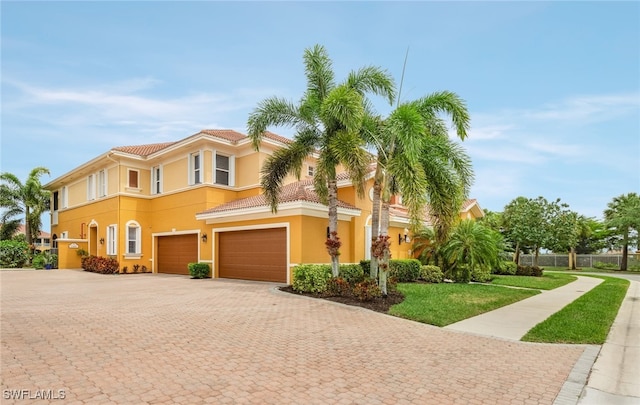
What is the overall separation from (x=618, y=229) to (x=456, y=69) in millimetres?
35128

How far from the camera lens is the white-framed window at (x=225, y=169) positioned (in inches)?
833

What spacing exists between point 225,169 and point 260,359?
1664 cm

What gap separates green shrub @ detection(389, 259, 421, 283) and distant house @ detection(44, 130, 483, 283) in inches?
73.1

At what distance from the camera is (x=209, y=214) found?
18.8 meters

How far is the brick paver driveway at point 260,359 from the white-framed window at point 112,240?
45.6 ft

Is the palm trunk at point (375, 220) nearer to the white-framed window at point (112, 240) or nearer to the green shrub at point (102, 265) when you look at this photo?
A: the green shrub at point (102, 265)

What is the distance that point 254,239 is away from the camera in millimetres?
17422

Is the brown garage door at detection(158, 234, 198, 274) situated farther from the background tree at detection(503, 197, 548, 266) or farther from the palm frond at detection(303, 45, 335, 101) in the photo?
the background tree at detection(503, 197, 548, 266)

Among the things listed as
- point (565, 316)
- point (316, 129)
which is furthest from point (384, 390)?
point (316, 129)

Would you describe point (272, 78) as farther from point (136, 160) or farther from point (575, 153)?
point (575, 153)

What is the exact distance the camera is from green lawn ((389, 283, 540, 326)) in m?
9.60

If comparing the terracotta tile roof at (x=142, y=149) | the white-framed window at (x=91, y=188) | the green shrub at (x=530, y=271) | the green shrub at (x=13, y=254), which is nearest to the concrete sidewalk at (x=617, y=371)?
the green shrub at (x=530, y=271)

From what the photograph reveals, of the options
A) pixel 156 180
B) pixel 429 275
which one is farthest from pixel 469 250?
pixel 156 180

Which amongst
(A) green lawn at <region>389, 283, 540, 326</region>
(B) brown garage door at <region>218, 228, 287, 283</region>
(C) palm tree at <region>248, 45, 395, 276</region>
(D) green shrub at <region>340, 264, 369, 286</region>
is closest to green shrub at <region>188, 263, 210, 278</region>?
(B) brown garage door at <region>218, 228, 287, 283</region>
